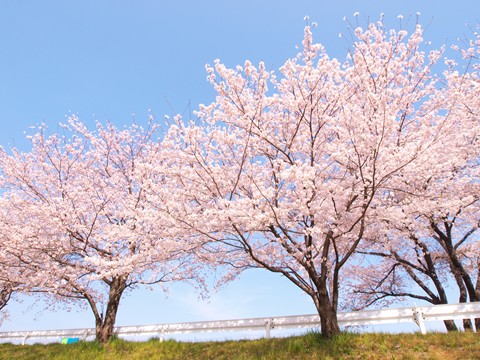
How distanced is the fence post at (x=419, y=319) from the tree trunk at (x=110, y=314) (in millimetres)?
9703

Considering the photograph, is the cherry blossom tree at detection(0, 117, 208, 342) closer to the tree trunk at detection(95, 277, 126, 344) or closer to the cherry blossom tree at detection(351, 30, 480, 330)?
the tree trunk at detection(95, 277, 126, 344)

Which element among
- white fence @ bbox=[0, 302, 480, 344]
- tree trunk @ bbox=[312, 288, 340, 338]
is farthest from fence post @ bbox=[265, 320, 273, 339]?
tree trunk @ bbox=[312, 288, 340, 338]

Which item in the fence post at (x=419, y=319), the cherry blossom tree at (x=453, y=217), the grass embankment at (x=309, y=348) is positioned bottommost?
the grass embankment at (x=309, y=348)

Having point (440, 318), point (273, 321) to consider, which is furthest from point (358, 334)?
point (273, 321)

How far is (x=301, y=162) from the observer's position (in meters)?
9.24

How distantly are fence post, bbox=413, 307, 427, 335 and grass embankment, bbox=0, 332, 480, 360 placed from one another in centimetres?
26

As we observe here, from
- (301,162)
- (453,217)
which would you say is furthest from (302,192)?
(453,217)

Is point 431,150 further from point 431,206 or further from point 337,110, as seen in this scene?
point 337,110

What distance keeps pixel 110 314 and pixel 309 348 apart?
8.29 metres

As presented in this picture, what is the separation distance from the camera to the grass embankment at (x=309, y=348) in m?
7.81

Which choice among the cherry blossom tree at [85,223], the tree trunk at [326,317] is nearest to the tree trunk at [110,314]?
the cherry blossom tree at [85,223]

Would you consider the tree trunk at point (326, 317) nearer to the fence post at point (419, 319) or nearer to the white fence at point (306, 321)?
the white fence at point (306, 321)

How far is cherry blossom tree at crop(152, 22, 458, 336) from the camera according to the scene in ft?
27.4

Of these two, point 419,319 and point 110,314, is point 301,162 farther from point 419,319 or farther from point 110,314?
point 110,314
